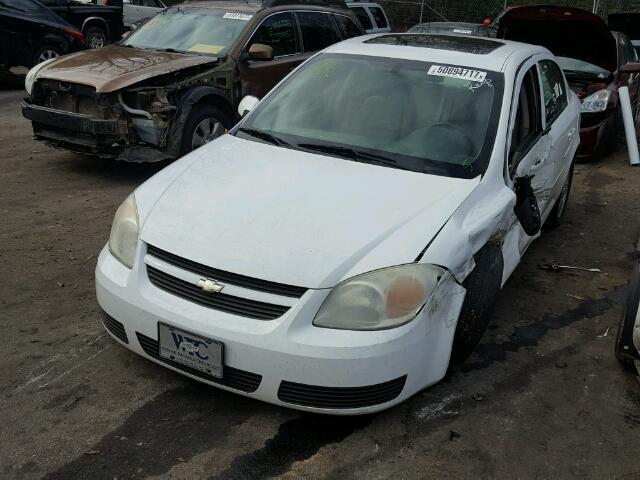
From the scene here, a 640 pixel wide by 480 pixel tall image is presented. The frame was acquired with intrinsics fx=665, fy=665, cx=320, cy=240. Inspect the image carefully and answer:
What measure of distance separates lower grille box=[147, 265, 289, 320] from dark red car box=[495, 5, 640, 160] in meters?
6.42

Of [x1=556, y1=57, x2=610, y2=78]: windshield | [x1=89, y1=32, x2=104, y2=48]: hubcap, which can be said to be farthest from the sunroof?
[x1=89, y1=32, x2=104, y2=48]: hubcap

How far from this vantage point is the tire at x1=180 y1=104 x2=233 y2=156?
6.49 meters

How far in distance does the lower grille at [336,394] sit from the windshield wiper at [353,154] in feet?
4.20

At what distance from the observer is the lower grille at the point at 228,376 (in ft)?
9.30

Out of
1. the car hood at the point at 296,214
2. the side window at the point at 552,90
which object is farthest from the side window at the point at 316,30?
the car hood at the point at 296,214

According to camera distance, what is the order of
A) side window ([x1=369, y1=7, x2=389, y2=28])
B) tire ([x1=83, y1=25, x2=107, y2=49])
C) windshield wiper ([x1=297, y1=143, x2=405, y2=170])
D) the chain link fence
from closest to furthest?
windshield wiper ([x1=297, y1=143, x2=405, y2=170]), side window ([x1=369, y1=7, x2=389, y2=28]), tire ([x1=83, y1=25, x2=107, y2=49]), the chain link fence

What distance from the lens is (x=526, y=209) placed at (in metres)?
4.09

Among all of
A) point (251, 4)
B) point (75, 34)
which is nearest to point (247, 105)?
point (251, 4)

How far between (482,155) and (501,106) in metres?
0.41

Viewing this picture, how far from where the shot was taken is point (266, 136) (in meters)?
4.03

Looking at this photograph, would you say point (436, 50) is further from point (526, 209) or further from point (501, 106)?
point (526, 209)

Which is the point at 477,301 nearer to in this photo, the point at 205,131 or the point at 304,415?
the point at 304,415

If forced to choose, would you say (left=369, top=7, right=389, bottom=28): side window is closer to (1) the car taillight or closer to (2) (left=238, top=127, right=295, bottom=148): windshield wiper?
(1) the car taillight

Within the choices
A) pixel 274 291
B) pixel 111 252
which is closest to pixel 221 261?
pixel 274 291
